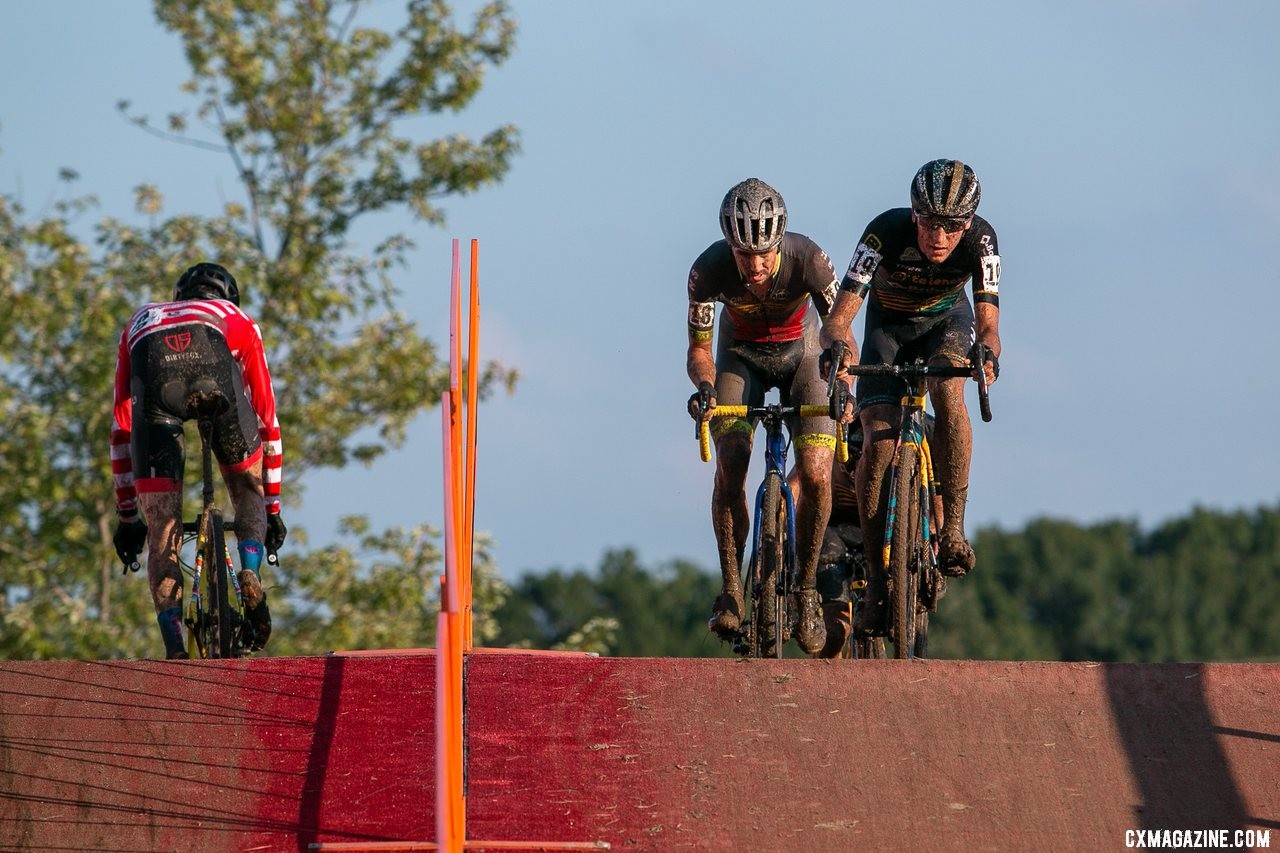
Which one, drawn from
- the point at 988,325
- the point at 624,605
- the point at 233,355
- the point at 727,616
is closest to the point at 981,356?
the point at 988,325

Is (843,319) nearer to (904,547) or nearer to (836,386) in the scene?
(836,386)

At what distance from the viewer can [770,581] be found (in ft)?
31.6

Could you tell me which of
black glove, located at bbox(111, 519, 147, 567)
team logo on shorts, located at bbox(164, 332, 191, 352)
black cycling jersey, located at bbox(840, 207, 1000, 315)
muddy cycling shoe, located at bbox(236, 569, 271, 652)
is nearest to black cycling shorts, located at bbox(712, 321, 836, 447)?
black cycling jersey, located at bbox(840, 207, 1000, 315)

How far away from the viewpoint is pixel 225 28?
69.9ft

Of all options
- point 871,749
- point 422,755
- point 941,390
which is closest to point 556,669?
point 422,755

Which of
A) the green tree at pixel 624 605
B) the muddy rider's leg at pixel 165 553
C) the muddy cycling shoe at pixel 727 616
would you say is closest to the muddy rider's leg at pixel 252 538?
the muddy rider's leg at pixel 165 553

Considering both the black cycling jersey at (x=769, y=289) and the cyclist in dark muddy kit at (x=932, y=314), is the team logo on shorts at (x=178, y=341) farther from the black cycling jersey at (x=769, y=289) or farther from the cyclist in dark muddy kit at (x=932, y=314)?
the cyclist in dark muddy kit at (x=932, y=314)

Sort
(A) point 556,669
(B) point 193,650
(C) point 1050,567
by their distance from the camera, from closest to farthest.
Result: (A) point 556,669, (B) point 193,650, (C) point 1050,567

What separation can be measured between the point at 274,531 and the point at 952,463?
11.8 ft

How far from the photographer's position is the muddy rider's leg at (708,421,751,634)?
32.0ft

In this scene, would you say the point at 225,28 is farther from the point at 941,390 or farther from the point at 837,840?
the point at 837,840

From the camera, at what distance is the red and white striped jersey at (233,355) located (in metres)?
9.41

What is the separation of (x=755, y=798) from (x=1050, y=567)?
271ft

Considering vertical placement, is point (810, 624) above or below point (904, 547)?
below
